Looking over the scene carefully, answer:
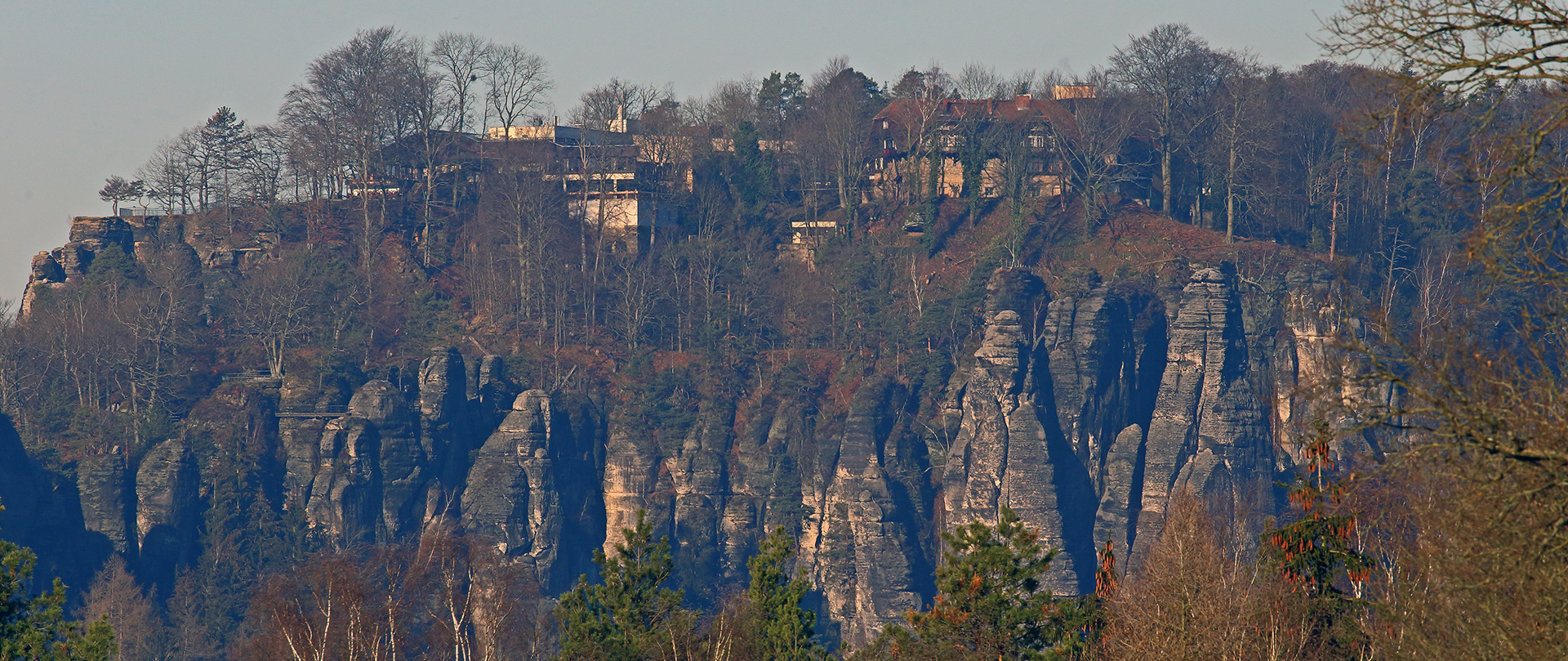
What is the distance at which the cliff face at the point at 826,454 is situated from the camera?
6525 cm

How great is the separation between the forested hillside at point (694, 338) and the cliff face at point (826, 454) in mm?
150

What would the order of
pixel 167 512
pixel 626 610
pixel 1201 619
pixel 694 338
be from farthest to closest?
pixel 694 338 < pixel 167 512 < pixel 626 610 < pixel 1201 619

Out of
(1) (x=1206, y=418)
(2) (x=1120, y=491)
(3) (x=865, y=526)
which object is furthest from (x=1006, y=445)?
(1) (x=1206, y=418)

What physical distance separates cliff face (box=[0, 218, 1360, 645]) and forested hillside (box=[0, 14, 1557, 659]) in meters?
0.15

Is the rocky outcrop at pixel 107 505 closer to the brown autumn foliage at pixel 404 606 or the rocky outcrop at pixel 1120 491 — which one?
the brown autumn foliage at pixel 404 606

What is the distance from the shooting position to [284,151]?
8306 cm

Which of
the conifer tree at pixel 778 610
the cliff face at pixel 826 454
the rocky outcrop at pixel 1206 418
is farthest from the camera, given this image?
the cliff face at pixel 826 454

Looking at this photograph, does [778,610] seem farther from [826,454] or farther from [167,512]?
[167,512]

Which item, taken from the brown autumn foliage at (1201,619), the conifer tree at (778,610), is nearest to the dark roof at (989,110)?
the conifer tree at (778,610)

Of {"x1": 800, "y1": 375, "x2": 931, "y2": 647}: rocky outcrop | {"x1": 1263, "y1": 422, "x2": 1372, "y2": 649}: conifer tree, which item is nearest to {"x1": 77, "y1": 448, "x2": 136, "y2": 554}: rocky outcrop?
{"x1": 800, "y1": 375, "x2": 931, "y2": 647}: rocky outcrop

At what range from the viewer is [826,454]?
68312mm

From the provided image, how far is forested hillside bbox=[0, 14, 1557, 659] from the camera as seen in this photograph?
6512 centimetres

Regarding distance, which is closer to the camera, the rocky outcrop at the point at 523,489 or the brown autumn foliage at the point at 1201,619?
the brown autumn foliage at the point at 1201,619

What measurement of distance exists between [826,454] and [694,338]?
977 cm
